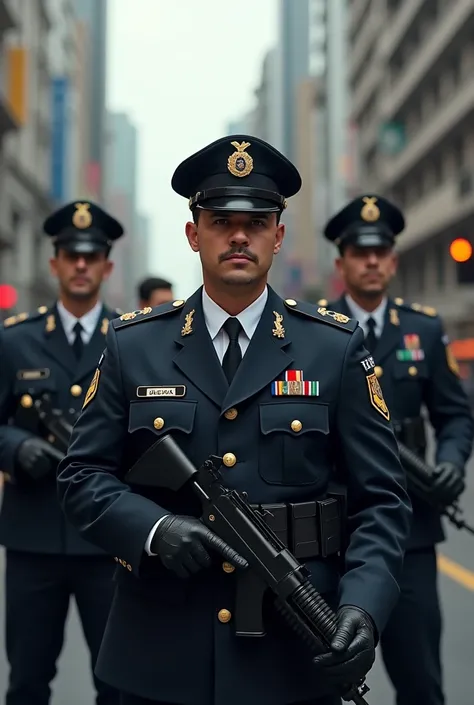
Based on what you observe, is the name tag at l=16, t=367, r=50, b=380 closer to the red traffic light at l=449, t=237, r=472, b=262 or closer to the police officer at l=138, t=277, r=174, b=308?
the police officer at l=138, t=277, r=174, b=308

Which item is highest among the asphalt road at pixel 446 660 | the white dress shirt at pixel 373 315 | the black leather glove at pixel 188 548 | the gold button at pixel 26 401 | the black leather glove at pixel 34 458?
the white dress shirt at pixel 373 315

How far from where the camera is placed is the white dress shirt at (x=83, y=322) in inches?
172

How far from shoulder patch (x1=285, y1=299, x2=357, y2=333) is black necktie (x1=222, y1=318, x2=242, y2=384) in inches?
8.8

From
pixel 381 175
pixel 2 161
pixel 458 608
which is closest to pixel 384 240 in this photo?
pixel 458 608

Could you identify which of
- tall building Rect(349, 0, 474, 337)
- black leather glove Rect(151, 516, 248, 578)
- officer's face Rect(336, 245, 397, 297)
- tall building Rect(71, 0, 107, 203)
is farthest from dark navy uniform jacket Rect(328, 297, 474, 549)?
tall building Rect(71, 0, 107, 203)

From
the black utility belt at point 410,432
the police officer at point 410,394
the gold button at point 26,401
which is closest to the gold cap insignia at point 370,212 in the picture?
the police officer at point 410,394

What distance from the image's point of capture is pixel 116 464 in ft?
8.82

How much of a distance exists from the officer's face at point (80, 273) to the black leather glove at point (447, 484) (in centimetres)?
167

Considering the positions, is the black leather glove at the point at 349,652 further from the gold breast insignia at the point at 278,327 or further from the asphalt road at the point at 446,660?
the asphalt road at the point at 446,660

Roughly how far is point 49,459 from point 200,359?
1454 mm

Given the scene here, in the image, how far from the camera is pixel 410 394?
4.28m

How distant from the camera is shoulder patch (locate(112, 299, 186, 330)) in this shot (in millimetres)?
2867

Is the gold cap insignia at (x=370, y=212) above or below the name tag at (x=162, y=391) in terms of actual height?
above

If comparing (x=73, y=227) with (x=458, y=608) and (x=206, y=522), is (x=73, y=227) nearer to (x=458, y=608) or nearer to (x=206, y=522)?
(x=206, y=522)
